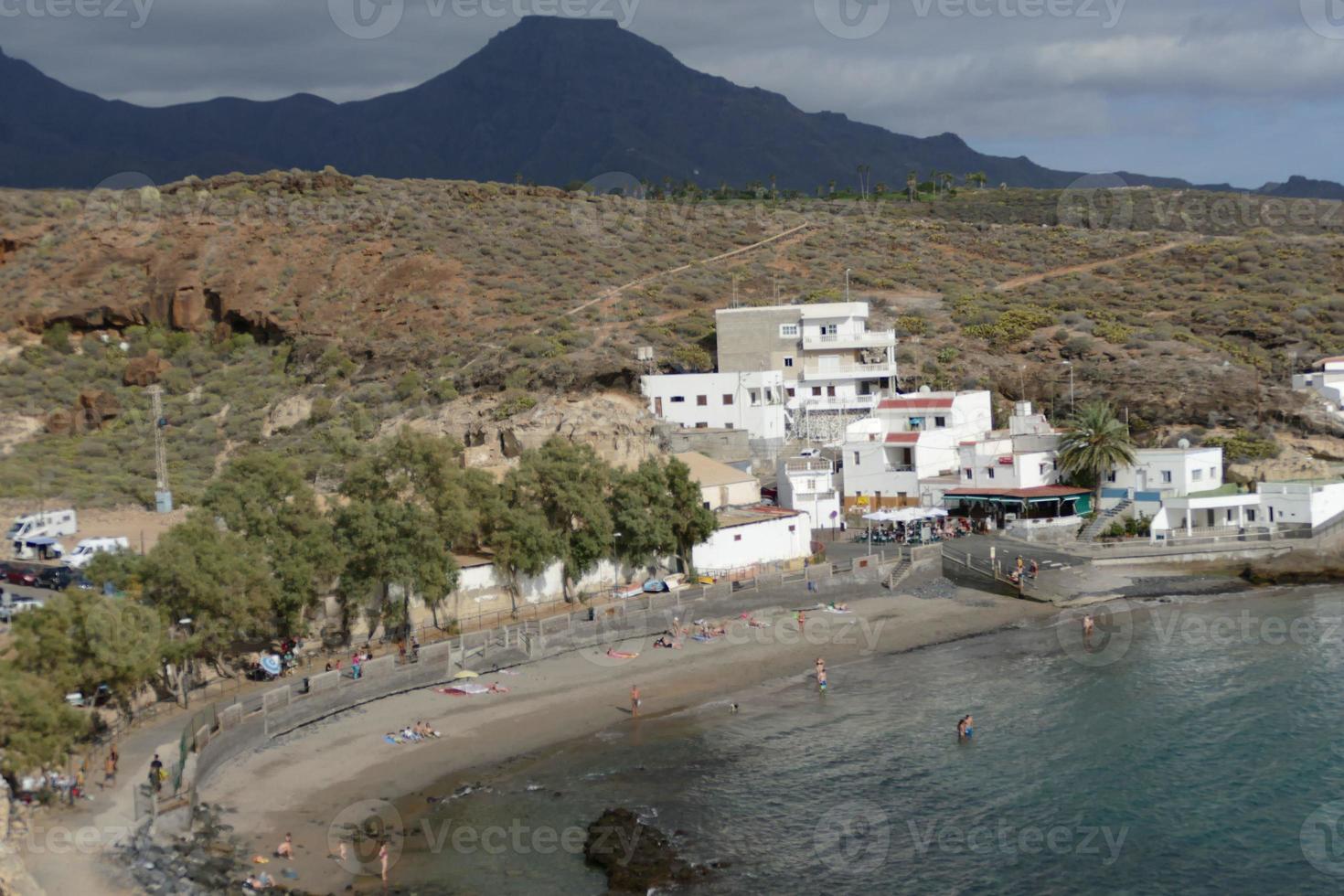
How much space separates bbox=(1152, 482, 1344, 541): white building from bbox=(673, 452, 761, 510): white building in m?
18.2

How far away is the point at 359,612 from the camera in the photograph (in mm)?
44500

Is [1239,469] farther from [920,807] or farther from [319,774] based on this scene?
[319,774]

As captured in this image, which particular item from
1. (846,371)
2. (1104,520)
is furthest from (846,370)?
(1104,520)

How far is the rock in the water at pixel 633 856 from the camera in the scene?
2844 centimetres

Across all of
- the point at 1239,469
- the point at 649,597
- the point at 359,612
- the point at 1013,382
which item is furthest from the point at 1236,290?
the point at 359,612

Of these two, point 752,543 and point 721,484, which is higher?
point 721,484

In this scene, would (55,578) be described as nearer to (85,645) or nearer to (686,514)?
(85,645)

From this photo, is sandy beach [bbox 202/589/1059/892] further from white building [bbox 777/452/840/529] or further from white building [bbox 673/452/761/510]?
white building [bbox 777/452/840/529]

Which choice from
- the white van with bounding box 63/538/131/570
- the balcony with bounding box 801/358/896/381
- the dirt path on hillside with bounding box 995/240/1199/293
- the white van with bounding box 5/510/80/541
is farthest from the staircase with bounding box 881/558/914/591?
the dirt path on hillside with bounding box 995/240/1199/293

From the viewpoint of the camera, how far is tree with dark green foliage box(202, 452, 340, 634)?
136ft

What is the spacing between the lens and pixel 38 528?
51.4 metres

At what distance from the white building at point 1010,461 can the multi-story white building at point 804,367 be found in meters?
9.41

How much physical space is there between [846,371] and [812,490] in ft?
53.9

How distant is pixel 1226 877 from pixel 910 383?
→ 54136 mm
